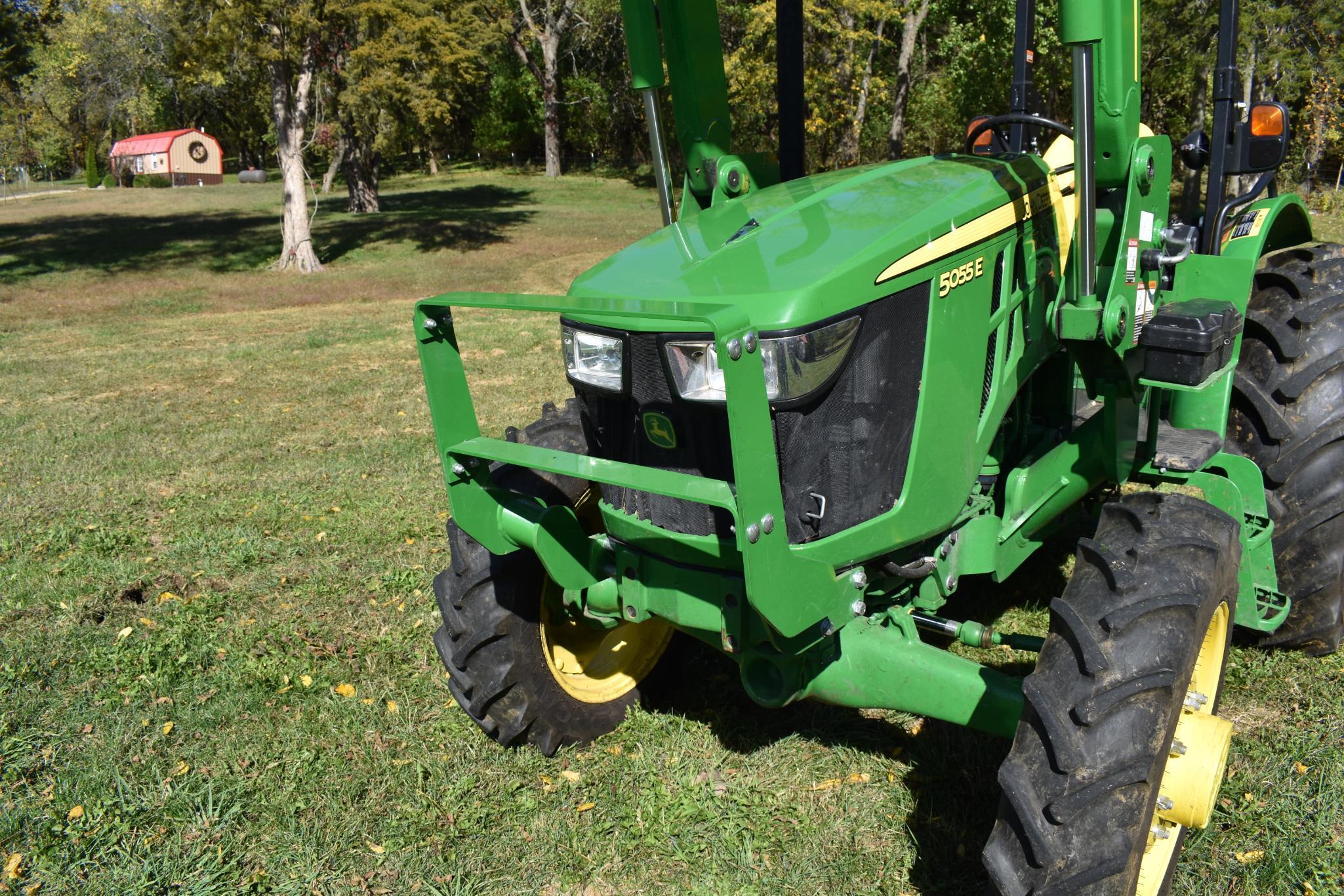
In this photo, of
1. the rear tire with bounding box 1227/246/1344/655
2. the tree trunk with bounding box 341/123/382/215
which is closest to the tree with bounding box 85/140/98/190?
the tree trunk with bounding box 341/123/382/215

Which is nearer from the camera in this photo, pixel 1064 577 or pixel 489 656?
pixel 489 656

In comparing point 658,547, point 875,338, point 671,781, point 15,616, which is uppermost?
point 875,338

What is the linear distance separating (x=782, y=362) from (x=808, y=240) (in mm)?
444

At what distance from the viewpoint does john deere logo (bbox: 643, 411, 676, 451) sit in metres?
2.56

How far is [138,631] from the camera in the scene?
458 cm

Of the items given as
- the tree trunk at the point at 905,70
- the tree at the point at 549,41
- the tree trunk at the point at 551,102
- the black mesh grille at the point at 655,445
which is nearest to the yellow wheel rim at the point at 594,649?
the black mesh grille at the point at 655,445

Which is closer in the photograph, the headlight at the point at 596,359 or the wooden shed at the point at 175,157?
the headlight at the point at 596,359

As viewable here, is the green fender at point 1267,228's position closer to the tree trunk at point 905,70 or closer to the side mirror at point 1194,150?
the side mirror at point 1194,150

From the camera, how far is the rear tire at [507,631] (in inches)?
131

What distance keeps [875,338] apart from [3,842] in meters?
3.01

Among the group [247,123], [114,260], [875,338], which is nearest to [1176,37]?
[875,338]

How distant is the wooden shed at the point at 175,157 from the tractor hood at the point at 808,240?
50038 mm

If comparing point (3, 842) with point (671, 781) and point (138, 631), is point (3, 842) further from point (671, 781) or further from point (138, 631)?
point (671, 781)

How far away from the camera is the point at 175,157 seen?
1906 inches
